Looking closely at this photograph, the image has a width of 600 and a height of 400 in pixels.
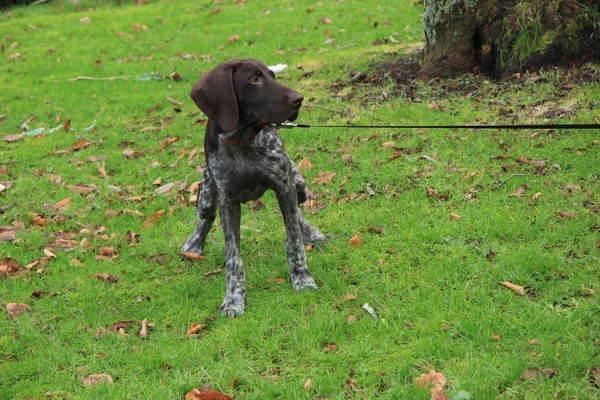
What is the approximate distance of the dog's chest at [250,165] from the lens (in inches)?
197

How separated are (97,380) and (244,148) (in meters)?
1.89

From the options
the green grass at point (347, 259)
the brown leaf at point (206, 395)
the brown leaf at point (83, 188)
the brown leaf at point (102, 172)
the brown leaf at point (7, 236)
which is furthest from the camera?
the brown leaf at point (102, 172)

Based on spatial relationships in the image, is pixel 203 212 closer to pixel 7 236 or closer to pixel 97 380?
pixel 97 380

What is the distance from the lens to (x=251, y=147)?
4988mm

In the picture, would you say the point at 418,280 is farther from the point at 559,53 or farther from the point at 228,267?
the point at 559,53

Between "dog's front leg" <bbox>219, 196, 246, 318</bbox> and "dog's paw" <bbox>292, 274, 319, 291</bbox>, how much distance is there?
399 millimetres

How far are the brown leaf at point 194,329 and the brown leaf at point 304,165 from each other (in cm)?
304

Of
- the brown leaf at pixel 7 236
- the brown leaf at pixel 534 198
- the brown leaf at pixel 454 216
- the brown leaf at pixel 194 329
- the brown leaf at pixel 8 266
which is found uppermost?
the brown leaf at pixel 534 198

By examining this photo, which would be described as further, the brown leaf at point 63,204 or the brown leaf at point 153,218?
the brown leaf at point 63,204

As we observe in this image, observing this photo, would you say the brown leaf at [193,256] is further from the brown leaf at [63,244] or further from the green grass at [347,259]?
the brown leaf at [63,244]

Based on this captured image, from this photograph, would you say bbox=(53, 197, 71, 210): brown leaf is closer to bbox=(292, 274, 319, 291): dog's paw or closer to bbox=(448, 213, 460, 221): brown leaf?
bbox=(292, 274, 319, 291): dog's paw

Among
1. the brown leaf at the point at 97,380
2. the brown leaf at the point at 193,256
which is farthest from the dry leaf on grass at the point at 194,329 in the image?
the brown leaf at the point at 193,256

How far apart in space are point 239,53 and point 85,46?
3.83 metres

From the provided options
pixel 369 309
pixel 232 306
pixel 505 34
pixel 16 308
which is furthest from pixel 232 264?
pixel 505 34
